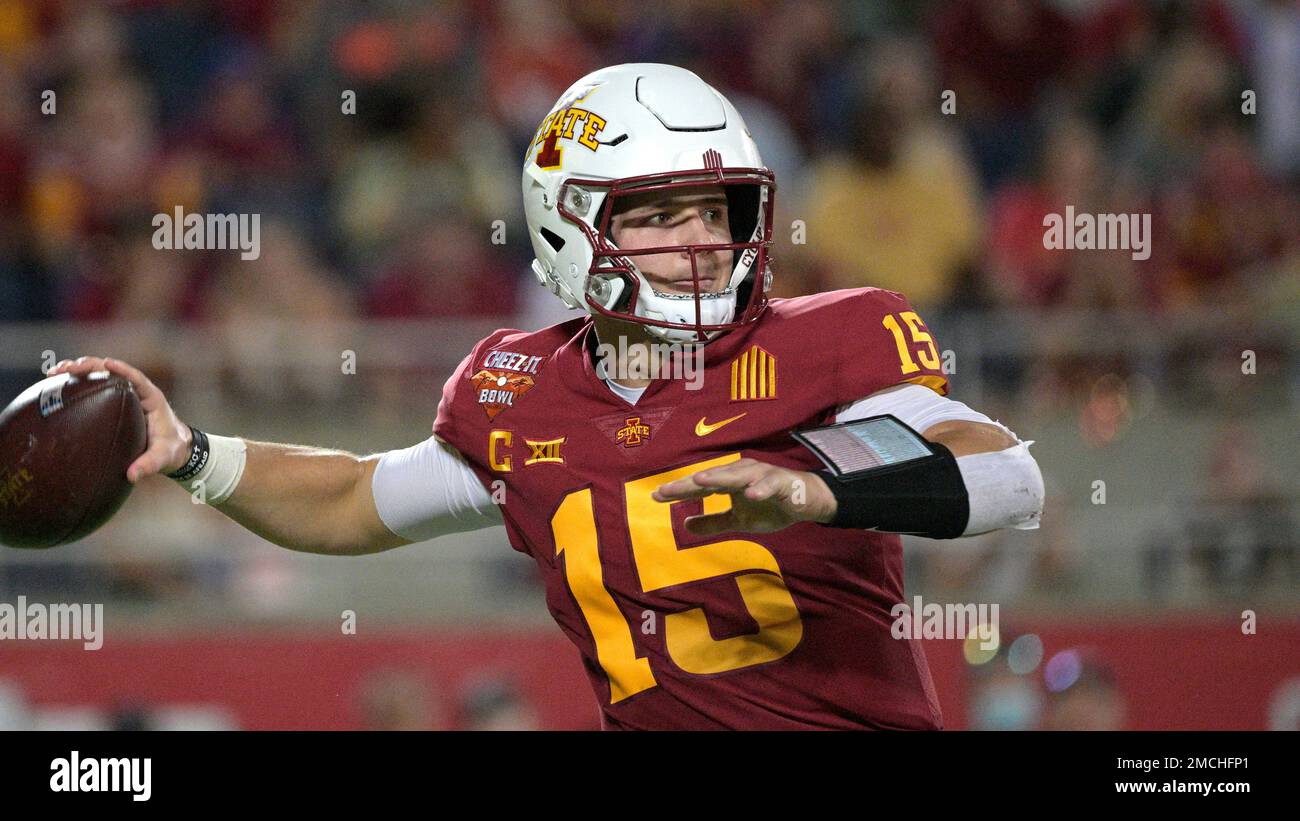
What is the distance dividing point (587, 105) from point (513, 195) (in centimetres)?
367

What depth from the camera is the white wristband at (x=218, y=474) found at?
9.87ft

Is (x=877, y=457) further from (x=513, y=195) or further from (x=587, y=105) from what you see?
(x=513, y=195)

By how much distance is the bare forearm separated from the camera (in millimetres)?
3068

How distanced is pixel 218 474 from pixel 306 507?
6.9 inches

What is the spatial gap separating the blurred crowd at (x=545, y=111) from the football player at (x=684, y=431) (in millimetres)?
2717

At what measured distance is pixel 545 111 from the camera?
6.84 meters

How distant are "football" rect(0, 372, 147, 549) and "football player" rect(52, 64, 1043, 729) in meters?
0.06

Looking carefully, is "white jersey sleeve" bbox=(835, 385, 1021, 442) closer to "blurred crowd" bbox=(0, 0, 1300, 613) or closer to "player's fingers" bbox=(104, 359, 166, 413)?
"player's fingers" bbox=(104, 359, 166, 413)

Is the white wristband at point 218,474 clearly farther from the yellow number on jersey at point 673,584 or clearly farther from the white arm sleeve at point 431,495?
the yellow number on jersey at point 673,584

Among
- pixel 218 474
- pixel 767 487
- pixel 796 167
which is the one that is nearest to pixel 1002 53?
pixel 796 167
